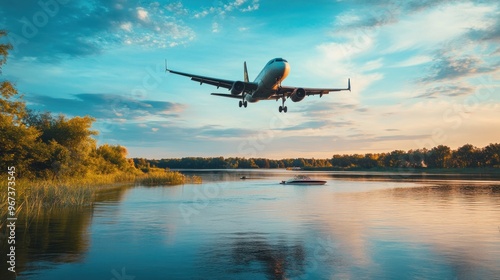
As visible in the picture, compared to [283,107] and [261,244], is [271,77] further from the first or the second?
[261,244]

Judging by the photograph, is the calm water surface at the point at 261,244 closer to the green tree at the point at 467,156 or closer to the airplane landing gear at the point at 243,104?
the airplane landing gear at the point at 243,104

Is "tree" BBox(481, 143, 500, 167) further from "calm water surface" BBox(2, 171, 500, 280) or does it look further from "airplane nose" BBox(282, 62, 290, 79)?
"airplane nose" BBox(282, 62, 290, 79)

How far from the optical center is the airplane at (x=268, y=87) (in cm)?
4138

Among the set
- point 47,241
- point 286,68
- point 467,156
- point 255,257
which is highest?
point 286,68

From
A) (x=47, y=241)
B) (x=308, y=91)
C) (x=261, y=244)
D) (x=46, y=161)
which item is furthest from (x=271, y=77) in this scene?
(x=46, y=161)

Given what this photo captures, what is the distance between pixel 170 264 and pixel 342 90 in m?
40.7

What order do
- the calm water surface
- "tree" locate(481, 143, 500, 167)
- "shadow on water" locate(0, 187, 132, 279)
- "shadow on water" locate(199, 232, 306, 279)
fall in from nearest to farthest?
1. "shadow on water" locate(199, 232, 306, 279)
2. the calm water surface
3. "shadow on water" locate(0, 187, 132, 279)
4. "tree" locate(481, 143, 500, 167)

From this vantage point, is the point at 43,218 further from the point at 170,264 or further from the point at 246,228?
the point at 170,264

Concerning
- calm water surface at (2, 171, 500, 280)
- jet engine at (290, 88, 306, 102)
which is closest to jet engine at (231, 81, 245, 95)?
jet engine at (290, 88, 306, 102)

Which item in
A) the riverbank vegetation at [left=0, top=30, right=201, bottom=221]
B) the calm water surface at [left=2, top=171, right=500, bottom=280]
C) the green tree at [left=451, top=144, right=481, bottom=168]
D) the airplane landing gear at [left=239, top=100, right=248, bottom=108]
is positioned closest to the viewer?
the calm water surface at [left=2, top=171, right=500, bottom=280]

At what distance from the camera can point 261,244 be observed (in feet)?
76.5

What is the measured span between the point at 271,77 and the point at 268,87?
106 inches

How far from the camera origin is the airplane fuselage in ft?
134

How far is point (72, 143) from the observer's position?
68812 mm
